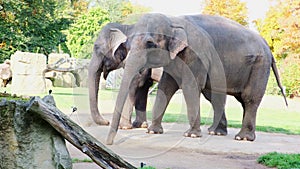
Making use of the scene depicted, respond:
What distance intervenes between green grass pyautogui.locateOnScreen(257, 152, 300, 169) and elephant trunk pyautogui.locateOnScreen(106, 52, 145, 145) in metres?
1.98

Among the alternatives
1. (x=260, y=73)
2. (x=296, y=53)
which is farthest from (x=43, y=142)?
(x=296, y=53)

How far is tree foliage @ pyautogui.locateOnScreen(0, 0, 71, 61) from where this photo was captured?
19.0 metres

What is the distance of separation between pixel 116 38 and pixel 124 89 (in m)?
1.25

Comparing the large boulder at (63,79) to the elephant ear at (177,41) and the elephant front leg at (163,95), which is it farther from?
the elephant ear at (177,41)

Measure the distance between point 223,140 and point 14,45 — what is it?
1594 centimetres

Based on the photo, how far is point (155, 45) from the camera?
707 cm

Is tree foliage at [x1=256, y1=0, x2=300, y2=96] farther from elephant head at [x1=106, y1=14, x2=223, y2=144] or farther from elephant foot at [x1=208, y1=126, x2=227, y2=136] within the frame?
elephant head at [x1=106, y1=14, x2=223, y2=144]

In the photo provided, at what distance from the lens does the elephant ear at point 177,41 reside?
7.35m

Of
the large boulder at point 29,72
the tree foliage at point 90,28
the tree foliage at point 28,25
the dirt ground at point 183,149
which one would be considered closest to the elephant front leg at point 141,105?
the dirt ground at point 183,149

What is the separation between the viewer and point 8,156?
3.99 m

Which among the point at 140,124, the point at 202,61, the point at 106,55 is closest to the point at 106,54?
the point at 106,55

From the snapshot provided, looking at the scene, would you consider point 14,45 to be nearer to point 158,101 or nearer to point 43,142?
point 158,101

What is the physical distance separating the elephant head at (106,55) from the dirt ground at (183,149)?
1.46 ft

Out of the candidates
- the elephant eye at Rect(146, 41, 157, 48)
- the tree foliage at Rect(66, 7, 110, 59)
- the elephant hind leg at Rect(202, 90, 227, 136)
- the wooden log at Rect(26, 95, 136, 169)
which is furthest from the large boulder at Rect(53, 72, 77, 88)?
the wooden log at Rect(26, 95, 136, 169)
